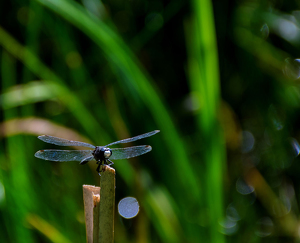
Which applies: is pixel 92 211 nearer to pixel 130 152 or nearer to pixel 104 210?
pixel 104 210

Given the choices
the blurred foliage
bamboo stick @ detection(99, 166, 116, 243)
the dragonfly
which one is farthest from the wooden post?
the blurred foliage

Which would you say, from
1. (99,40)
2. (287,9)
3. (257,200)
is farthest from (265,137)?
(99,40)

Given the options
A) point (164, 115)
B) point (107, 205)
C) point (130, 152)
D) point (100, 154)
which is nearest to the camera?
point (107, 205)

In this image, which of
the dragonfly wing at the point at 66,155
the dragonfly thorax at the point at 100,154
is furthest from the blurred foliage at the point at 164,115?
the dragonfly thorax at the point at 100,154

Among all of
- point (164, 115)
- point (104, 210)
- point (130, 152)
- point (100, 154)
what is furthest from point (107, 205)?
point (164, 115)

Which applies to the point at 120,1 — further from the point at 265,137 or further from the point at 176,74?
the point at 265,137

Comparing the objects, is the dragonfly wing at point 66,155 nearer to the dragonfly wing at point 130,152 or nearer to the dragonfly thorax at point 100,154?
the dragonfly wing at point 130,152

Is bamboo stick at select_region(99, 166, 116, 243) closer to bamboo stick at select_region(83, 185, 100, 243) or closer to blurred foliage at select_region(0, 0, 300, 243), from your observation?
bamboo stick at select_region(83, 185, 100, 243)

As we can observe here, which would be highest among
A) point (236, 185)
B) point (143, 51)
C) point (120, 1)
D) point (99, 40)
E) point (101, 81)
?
point (120, 1)
